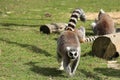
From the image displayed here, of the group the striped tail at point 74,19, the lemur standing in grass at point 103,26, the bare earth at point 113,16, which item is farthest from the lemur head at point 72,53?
the bare earth at point 113,16

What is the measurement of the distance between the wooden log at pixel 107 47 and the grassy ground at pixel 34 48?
0.25 metres

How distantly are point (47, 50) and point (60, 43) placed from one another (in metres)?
2.56

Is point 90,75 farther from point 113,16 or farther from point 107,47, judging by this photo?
point 113,16

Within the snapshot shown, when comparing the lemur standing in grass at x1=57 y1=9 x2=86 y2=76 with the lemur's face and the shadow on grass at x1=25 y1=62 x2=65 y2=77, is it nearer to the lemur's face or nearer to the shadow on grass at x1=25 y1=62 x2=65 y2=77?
the lemur's face

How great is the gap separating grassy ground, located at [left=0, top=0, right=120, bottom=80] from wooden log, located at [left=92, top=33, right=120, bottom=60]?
246 mm

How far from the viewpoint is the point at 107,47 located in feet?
38.2

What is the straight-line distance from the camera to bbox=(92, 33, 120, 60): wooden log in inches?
452

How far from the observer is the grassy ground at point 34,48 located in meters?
10.0

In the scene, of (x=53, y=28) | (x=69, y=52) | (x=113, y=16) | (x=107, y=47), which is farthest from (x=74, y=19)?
(x=113, y=16)

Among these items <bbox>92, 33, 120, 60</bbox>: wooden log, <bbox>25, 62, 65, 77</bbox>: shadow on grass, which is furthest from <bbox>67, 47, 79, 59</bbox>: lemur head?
<bbox>92, 33, 120, 60</bbox>: wooden log

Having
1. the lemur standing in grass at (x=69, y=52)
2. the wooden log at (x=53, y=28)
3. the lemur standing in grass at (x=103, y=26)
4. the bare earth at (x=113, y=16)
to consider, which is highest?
the lemur standing in grass at (x=69, y=52)

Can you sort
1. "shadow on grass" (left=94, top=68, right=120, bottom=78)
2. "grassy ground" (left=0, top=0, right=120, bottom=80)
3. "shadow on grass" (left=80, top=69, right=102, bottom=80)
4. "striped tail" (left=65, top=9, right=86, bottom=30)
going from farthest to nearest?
"striped tail" (left=65, top=9, right=86, bottom=30)
"shadow on grass" (left=94, top=68, right=120, bottom=78)
"grassy ground" (left=0, top=0, right=120, bottom=80)
"shadow on grass" (left=80, top=69, right=102, bottom=80)

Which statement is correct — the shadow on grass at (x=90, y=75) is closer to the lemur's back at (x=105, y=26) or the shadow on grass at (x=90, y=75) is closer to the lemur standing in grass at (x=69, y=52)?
the lemur standing in grass at (x=69, y=52)

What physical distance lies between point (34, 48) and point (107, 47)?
7.74 ft
